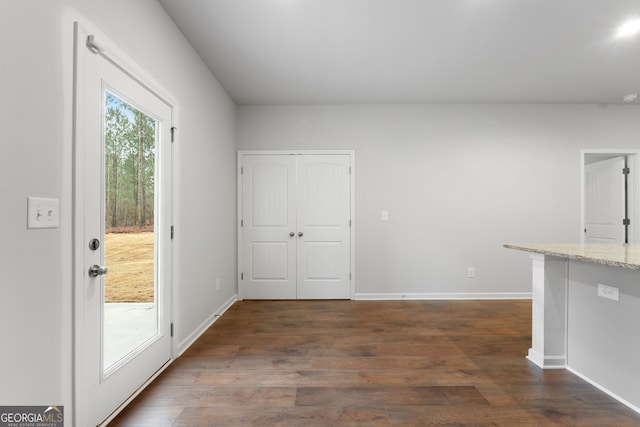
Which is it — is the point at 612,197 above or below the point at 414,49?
below

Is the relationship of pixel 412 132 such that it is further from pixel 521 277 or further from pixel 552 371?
pixel 552 371

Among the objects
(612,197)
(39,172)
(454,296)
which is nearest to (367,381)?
(39,172)

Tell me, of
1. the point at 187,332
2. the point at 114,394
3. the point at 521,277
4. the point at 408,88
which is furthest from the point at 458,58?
the point at 114,394

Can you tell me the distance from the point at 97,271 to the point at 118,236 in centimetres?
28

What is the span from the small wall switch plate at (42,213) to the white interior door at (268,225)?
2.80 metres

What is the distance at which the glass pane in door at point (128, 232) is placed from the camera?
1.67 metres

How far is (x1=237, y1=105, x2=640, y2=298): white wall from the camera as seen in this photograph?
4.06 metres

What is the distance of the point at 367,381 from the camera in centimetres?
205

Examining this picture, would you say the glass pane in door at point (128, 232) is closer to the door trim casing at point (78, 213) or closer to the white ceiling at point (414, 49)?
the door trim casing at point (78, 213)

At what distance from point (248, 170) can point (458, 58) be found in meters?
2.78

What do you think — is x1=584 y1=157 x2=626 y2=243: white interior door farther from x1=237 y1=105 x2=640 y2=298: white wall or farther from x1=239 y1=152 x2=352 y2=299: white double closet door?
x1=239 y1=152 x2=352 y2=299: white double closet door

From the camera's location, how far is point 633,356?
178 cm

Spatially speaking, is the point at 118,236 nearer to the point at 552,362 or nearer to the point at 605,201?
the point at 552,362

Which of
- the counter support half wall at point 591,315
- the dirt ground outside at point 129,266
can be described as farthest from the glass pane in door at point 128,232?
the counter support half wall at point 591,315
